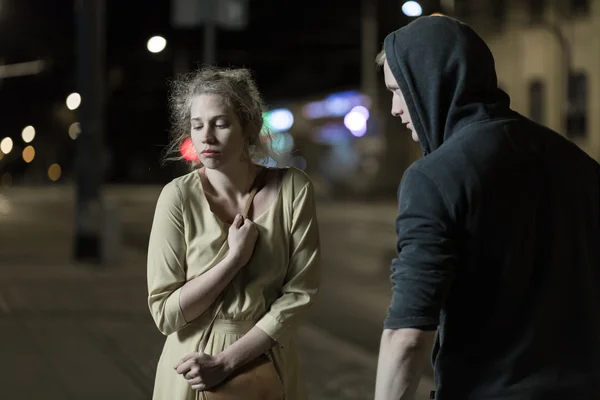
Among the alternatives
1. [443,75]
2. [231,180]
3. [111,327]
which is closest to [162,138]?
[111,327]

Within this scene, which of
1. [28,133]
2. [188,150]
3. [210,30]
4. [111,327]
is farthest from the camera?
[28,133]

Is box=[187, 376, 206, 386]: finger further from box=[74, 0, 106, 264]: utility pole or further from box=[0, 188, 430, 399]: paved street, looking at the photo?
box=[74, 0, 106, 264]: utility pole

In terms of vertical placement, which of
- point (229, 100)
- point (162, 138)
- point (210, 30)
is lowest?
point (162, 138)

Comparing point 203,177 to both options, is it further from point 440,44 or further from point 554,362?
point 554,362

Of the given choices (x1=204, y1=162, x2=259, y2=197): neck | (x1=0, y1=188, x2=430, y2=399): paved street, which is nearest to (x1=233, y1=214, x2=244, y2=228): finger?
(x1=204, y1=162, x2=259, y2=197): neck

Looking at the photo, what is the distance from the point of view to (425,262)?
208 centimetres

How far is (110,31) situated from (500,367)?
166ft

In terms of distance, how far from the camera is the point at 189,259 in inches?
115

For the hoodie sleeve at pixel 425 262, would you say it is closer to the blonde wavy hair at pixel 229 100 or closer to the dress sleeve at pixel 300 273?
the dress sleeve at pixel 300 273

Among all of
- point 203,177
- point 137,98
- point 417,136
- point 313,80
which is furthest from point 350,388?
point 137,98

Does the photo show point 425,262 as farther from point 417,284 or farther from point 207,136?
point 207,136

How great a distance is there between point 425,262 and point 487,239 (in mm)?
156

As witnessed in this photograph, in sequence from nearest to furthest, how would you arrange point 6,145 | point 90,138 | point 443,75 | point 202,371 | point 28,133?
point 443,75, point 202,371, point 90,138, point 28,133, point 6,145

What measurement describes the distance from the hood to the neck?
0.86 m
